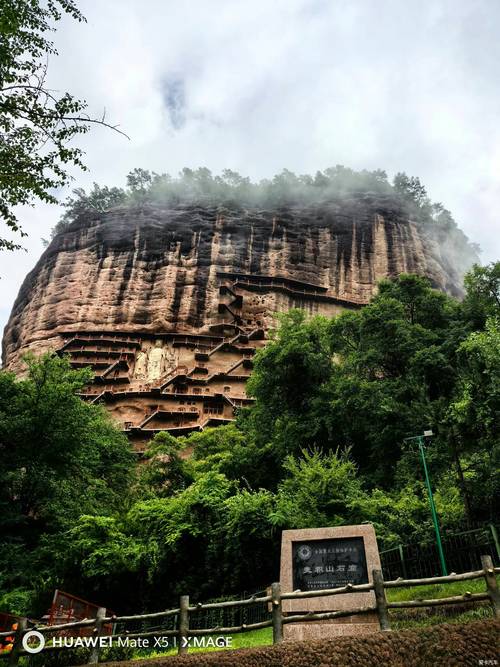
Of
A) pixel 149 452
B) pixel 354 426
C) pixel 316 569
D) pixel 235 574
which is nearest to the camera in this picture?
pixel 316 569

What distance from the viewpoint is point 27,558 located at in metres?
16.2

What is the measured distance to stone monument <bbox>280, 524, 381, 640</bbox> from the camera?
781 centimetres

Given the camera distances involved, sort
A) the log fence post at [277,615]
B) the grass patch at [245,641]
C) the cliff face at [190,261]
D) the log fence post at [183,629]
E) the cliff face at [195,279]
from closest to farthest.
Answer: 1. the log fence post at [277,615]
2. the log fence post at [183,629]
3. the grass patch at [245,641]
4. the cliff face at [195,279]
5. the cliff face at [190,261]

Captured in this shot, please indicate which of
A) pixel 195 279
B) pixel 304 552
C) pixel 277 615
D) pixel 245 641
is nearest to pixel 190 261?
pixel 195 279

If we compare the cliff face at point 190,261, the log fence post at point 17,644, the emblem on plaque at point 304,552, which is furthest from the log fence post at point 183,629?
the cliff face at point 190,261

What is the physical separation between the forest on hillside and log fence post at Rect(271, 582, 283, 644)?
698cm

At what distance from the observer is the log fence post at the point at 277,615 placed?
6.87 metres

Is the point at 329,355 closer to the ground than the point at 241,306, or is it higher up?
closer to the ground

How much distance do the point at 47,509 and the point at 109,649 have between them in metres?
10.5

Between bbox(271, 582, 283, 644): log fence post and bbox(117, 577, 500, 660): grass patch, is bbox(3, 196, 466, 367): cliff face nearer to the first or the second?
bbox(117, 577, 500, 660): grass patch

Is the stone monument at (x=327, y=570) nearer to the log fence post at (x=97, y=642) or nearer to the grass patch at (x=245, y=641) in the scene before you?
the grass patch at (x=245, y=641)

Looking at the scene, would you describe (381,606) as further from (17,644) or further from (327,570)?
(17,644)

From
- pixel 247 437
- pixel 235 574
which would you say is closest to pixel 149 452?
pixel 247 437

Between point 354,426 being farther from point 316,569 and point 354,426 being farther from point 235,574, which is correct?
point 316,569
